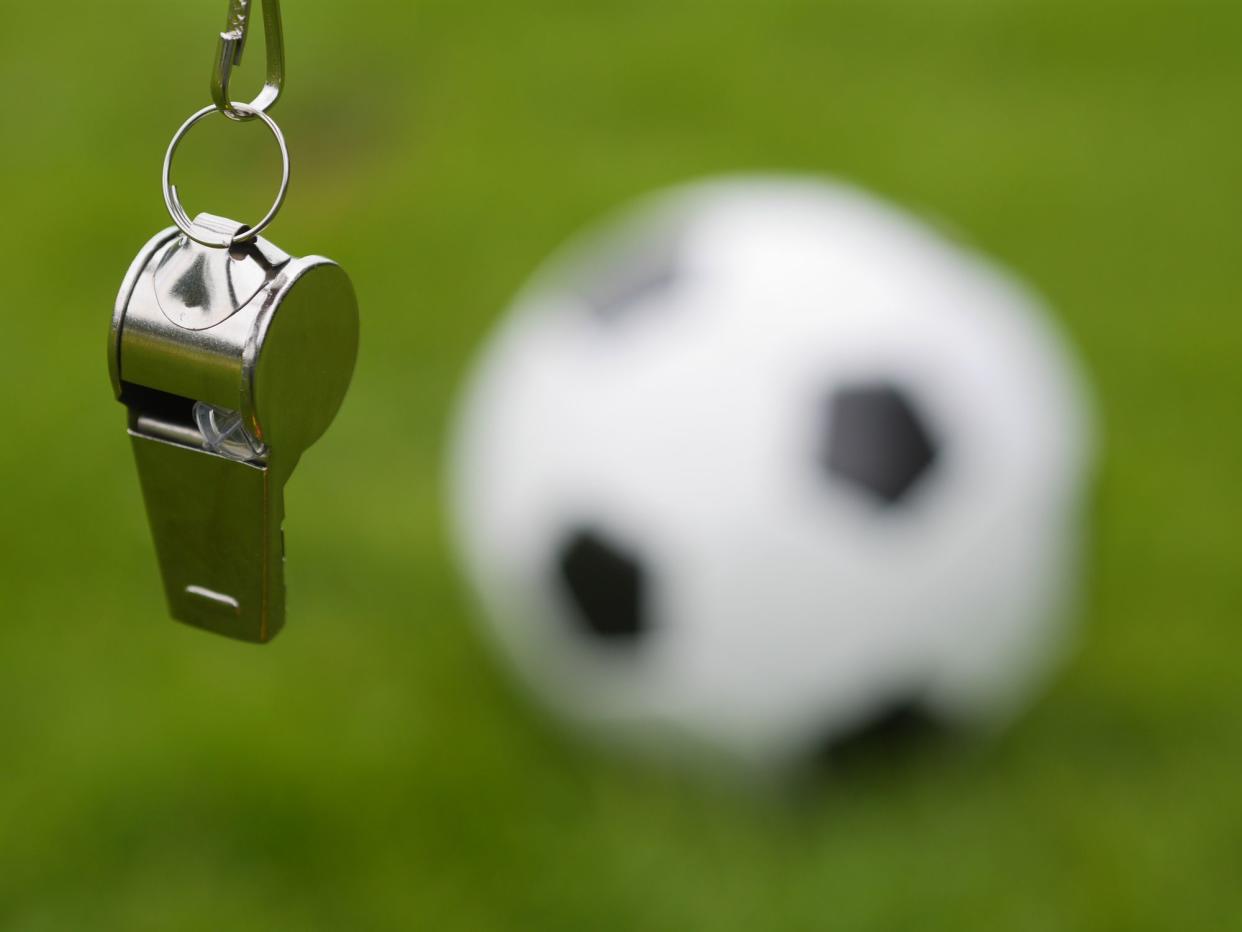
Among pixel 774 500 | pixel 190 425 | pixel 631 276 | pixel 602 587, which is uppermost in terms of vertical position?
pixel 190 425

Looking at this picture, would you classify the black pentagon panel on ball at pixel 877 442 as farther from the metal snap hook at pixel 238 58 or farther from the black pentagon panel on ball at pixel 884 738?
the metal snap hook at pixel 238 58

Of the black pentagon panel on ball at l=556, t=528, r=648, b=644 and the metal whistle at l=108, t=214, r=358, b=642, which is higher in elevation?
the metal whistle at l=108, t=214, r=358, b=642

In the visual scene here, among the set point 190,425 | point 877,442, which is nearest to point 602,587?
point 877,442

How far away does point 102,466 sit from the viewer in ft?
10.5

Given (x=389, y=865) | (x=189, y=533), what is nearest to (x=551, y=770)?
(x=389, y=865)

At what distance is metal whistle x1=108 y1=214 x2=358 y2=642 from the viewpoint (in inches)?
36.8

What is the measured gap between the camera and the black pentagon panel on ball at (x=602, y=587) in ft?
7.59

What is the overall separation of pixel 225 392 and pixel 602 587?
142 cm

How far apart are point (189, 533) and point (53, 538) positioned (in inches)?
83.9

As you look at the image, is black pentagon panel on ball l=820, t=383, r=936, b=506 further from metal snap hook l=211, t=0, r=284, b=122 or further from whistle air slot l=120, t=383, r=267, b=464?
metal snap hook l=211, t=0, r=284, b=122

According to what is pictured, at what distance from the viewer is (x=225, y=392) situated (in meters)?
0.94

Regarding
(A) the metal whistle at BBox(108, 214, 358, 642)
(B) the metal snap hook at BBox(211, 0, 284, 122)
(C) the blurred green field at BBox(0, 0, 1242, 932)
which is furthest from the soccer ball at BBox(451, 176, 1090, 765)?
(B) the metal snap hook at BBox(211, 0, 284, 122)

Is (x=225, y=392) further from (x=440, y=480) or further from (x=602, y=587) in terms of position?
(x=440, y=480)

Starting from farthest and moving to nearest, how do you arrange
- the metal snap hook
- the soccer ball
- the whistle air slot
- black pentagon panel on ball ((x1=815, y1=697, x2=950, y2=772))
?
black pentagon panel on ball ((x1=815, y1=697, x2=950, y2=772)), the soccer ball, the whistle air slot, the metal snap hook
